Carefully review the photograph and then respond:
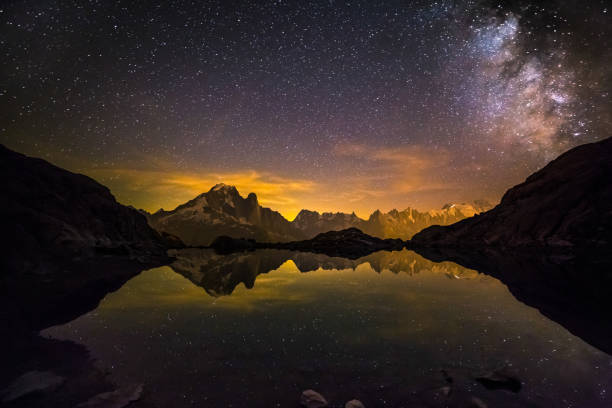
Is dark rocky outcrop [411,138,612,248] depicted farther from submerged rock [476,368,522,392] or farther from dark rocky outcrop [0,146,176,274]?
dark rocky outcrop [0,146,176,274]

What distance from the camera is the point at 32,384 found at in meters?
6.38

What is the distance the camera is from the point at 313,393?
6004 mm

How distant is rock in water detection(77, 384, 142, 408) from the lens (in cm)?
569

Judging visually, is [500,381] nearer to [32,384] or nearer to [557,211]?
[32,384]

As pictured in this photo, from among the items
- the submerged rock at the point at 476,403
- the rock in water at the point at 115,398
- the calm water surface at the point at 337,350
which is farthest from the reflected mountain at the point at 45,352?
the submerged rock at the point at 476,403

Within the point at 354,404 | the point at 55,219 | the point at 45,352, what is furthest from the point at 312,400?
the point at 55,219

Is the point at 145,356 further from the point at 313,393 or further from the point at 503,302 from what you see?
the point at 503,302

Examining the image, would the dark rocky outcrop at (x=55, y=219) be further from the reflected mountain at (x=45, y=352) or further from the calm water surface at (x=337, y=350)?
the calm water surface at (x=337, y=350)

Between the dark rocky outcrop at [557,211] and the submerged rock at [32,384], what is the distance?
316ft

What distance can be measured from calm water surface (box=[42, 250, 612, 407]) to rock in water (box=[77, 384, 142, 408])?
0.26m

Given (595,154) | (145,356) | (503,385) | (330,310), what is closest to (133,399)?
(145,356)

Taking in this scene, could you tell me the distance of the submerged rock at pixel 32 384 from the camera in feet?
19.7

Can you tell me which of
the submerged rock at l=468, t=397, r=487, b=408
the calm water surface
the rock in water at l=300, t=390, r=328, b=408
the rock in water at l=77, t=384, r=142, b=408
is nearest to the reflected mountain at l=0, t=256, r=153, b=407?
the rock in water at l=77, t=384, r=142, b=408

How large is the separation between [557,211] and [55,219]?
126 metres
